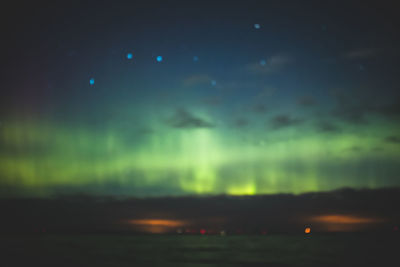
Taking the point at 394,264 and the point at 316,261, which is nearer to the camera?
the point at 394,264

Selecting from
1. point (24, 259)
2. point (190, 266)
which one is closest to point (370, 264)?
point (190, 266)

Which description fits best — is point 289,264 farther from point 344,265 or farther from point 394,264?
point 394,264

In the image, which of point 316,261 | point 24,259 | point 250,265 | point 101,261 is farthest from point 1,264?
point 316,261

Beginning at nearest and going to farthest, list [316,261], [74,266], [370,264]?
1. [74,266]
2. [370,264]
3. [316,261]

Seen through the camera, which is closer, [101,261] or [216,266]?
[216,266]

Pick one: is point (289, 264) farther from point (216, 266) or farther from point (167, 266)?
point (167, 266)

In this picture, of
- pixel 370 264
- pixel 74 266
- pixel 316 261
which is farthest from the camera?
pixel 316 261

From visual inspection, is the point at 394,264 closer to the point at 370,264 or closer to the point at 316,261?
the point at 370,264

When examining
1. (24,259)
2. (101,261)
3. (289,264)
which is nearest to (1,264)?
(24,259)
